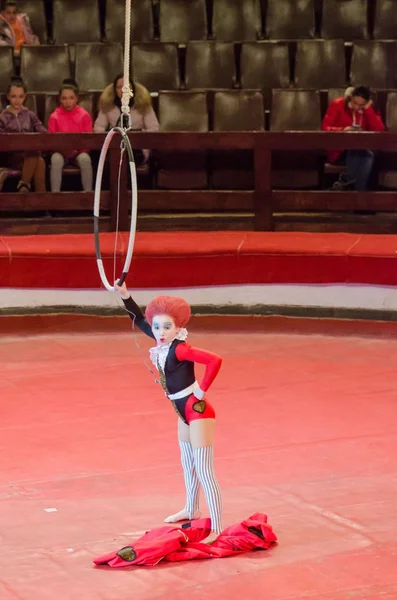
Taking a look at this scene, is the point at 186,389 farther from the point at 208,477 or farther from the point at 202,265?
the point at 202,265

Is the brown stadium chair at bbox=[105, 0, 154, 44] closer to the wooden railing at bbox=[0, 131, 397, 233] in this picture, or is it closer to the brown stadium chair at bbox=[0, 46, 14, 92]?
the brown stadium chair at bbox=[0, 46, 14, 92]

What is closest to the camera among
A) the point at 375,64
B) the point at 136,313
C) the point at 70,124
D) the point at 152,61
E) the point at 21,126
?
the point at 136,313

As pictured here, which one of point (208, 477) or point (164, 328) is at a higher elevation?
point (164, 328)

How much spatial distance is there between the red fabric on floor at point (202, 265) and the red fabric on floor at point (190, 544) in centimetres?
321

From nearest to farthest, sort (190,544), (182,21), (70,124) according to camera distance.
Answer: (190,544) → (70,124) → (182,21)

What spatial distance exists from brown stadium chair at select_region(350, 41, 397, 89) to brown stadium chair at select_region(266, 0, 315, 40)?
1.74ft

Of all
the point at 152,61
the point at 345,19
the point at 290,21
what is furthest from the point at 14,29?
the point at 345,19

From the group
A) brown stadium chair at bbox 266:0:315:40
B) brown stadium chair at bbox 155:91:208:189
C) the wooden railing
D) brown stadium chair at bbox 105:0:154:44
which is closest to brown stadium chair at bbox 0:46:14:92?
brown stadium chair at bbox 105:0:154:44

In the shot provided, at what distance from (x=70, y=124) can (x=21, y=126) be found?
32cm

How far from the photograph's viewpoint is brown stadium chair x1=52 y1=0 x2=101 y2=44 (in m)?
8.88

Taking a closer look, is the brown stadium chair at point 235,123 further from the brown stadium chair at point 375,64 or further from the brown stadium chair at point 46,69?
the brown stadium chair at point 46,69

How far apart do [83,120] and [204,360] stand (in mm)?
4307

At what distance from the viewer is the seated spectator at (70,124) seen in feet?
24.6

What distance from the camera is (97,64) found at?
8.53m
